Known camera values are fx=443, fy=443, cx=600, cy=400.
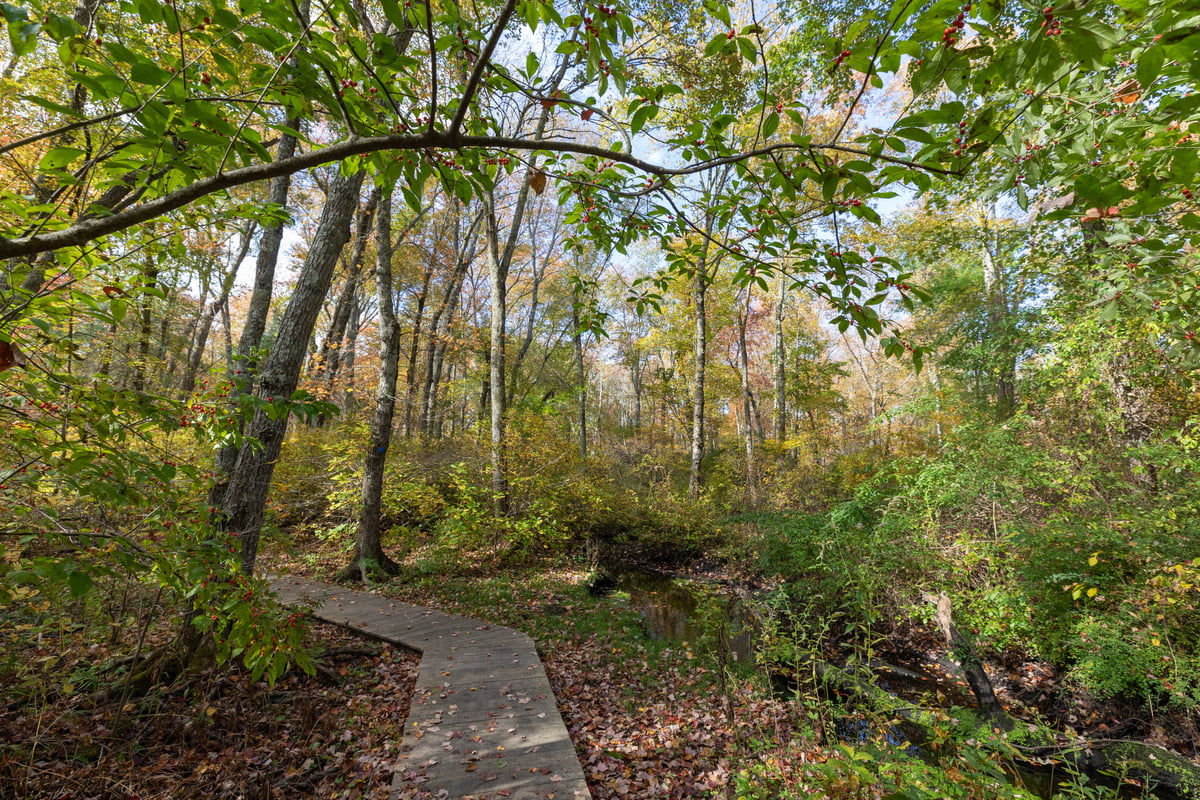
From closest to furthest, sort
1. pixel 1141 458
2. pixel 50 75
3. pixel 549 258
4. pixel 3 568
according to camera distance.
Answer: pixel 3 568 < pixel 50 75 < pixel 1141 458 < pixel 549 258

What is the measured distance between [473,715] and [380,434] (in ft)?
14.1

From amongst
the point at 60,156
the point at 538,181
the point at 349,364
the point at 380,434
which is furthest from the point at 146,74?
the point at 349,364

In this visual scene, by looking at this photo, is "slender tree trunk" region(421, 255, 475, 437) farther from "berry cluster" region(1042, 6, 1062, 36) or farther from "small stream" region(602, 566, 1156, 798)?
"berry cluster" region(1042, 6, 1062, 36)

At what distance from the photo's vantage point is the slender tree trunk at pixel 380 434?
22.2 feet

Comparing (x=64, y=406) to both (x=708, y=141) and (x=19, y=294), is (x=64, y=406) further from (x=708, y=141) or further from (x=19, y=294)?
(x=708, y=141)

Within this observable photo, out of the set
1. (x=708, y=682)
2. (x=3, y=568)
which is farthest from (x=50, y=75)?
(x=708, y=682)

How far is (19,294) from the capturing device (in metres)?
1.65

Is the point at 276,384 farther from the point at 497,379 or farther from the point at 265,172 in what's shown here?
the point at 497,379

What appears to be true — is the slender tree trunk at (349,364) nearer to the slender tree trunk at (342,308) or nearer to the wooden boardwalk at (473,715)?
the slender tree trunk at (342,308)

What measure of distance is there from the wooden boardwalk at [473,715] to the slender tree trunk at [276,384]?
27.4 inches

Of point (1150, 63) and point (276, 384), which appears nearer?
point (1150, 63)

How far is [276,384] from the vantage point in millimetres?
3828

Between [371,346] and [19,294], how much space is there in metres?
16.4

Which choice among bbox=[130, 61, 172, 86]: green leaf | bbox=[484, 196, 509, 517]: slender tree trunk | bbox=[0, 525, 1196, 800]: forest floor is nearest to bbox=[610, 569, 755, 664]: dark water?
bbox=[0, 525, 1196, 800]: forest floor
